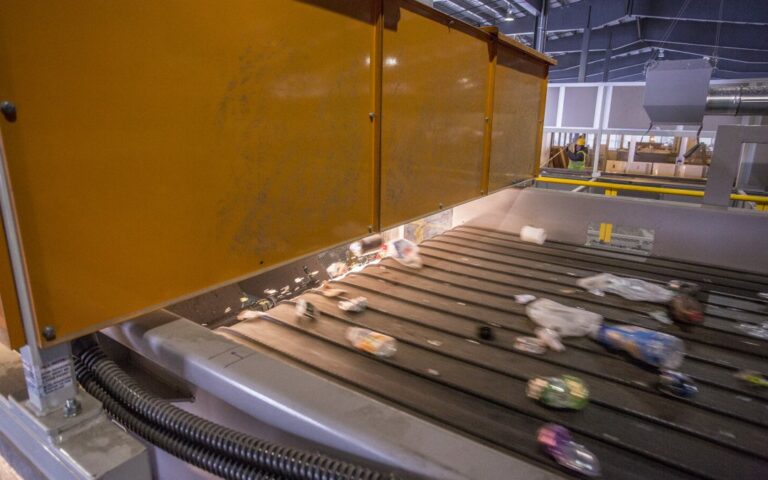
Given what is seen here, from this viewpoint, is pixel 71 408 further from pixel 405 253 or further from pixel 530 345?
pixel 405 253

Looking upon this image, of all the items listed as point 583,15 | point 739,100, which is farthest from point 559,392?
point 583,15

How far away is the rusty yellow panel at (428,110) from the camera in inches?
53.2

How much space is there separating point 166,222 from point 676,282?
1.89 m

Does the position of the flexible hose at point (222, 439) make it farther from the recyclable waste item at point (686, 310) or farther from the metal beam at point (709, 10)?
the metal beam at point (709, 10)

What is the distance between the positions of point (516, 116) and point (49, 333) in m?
2.18

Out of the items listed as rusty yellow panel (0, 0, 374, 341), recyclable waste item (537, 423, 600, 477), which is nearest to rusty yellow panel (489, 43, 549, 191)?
rusty yellow panel (0, 0, 374, 341)

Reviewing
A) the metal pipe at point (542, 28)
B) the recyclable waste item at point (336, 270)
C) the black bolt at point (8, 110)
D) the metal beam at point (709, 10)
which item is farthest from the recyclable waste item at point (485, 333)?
the metal beam at point (709, 10)

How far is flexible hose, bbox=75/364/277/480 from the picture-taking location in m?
0.70

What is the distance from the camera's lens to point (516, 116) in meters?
2.32

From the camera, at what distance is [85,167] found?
0.68 m

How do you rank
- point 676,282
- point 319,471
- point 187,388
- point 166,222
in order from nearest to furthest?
point 319,471 < point 166,222 < point 187,388 < point 676,282

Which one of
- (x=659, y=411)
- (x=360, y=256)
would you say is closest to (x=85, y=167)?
(x=659, y=411)

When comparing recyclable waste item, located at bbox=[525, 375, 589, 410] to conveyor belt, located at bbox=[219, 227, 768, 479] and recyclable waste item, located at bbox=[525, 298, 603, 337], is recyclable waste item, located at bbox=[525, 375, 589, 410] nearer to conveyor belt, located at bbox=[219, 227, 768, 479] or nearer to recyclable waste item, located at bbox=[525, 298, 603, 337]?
conveyor belt, located at bbox=[219, 227, 768, 479]

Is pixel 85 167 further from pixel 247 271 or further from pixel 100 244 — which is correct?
pixel 247 271
